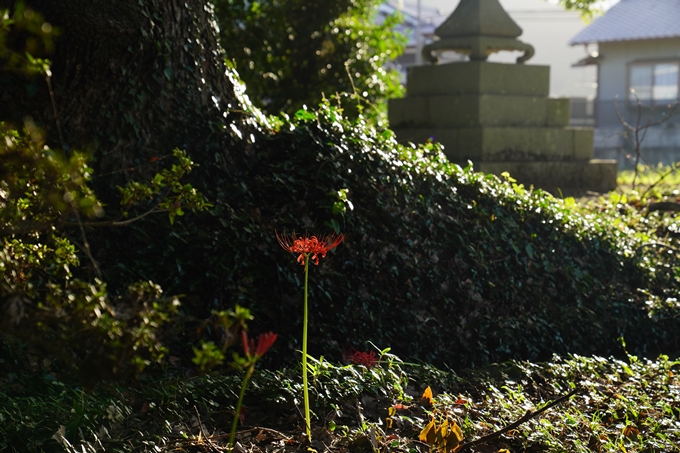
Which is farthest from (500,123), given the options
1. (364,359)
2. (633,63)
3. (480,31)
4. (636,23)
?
(636,23)

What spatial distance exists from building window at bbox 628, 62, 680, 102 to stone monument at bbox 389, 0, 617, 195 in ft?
50.7

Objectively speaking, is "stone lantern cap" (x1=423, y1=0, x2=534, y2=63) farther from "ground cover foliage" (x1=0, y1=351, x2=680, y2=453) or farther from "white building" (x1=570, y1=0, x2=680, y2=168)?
"white building" (x1=570, y1=0, x2=680, y2=168)

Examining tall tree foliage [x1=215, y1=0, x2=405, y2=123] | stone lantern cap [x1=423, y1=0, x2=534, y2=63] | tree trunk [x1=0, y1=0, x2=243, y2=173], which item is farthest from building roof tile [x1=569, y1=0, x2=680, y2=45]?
tree trunk [x1=0, y1=0, x2=243, y2=173]

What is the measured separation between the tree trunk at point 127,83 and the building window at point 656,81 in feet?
70.4

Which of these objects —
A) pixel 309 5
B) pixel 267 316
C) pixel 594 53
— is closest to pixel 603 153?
pixel 594 53

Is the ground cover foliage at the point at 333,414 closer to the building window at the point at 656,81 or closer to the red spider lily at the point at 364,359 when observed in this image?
the red spider lily at the point at 364,359

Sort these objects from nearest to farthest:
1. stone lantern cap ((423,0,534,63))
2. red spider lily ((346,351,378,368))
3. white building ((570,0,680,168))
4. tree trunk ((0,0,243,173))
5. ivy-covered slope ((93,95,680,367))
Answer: red spider lily ((346,351,378,368)) < tree trunk ((0,0,243,173)) < ivy-covered slope ((93,95,680,367)) < stone lantern cap ((423,0,534,63)) < white building ((570,0,680,168))

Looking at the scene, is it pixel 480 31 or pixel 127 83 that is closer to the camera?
pixel 127 83

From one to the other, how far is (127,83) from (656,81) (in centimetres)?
2271

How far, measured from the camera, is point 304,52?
11539 mm

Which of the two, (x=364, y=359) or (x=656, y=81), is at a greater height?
(x=656, y=81)

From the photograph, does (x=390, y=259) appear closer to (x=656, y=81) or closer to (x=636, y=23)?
(x=656, y=81)

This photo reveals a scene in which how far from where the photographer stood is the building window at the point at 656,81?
77.9 feet

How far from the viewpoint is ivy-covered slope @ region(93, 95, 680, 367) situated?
4.42 m
